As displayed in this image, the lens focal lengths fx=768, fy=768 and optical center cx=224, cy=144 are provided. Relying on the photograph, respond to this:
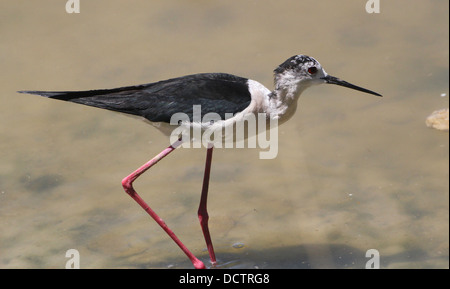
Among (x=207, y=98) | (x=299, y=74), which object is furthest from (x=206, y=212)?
(x=299, y=74)

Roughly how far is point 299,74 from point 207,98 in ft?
2.20

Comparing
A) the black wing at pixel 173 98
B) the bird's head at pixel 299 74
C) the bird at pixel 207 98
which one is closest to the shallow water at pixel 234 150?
the bird at pixel 207 98

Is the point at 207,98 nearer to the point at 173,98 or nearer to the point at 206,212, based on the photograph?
the point at 173,98

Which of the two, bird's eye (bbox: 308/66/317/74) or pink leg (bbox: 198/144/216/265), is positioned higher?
bird's eye (bbox: 308/66/317/74)

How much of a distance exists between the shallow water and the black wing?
1115 millimetres

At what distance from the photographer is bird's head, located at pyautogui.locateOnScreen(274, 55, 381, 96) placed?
538 centimetres

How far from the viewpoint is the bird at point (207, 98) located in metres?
5.32

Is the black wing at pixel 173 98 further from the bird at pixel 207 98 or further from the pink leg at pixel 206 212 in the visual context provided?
the pink leg at pixel 206 212

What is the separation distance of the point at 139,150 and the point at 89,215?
45.8 inches

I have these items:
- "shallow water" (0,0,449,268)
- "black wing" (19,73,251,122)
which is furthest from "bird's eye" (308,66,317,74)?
"shallow water" (0,0,449,268)

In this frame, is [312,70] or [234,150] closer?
[312,70]

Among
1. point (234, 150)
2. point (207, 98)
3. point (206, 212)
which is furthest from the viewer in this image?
point (234, 150)

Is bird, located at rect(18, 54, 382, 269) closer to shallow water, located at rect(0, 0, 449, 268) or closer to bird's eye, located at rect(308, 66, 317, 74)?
bird's eye, located at rect(308, 66, 317, 74)

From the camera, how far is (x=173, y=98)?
5.40 metres
